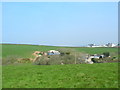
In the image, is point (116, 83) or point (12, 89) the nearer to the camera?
point (12, 89)

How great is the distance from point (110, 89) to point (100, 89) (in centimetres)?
39

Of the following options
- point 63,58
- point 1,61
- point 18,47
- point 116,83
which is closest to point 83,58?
point 63,58

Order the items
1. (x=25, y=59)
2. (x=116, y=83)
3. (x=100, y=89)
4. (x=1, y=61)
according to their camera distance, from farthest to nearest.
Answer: (x=25, y=59), (x=1, y=61), (x=116, y=83), (x=100, y=89)

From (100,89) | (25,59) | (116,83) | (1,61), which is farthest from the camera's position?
(25,59)

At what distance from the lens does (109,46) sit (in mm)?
33594

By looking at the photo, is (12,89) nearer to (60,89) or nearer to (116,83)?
(60,89)

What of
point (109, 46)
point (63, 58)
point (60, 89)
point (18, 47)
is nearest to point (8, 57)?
point (63, 58)

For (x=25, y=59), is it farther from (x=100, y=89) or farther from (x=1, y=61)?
(x=100, y=89)

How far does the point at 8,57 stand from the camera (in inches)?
1014

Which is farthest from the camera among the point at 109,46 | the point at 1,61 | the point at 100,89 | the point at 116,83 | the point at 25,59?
the point at 109,46

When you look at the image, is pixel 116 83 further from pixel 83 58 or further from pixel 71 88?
pixel 83 58

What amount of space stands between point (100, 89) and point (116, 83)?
4.12ft

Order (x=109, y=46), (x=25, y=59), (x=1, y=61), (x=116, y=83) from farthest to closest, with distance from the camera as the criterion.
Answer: (x=109, y=46) → (x=25, y=59) → (x=1, y=61) → (x=116, y=83)

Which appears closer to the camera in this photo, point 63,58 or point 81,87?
point 81,87
